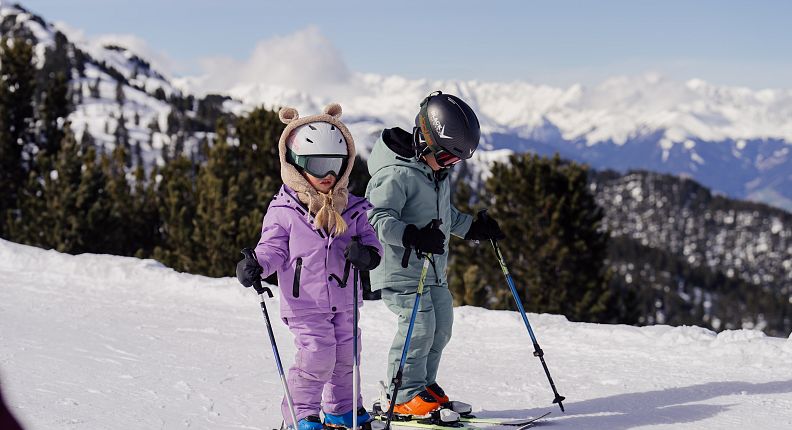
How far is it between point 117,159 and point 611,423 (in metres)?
24.1

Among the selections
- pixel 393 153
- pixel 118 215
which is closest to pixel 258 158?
pixel 118 215

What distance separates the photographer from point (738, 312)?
362 feet

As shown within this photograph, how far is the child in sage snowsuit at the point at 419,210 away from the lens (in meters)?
4.32

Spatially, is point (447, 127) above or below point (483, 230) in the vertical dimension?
above

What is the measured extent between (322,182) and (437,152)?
0.80 m

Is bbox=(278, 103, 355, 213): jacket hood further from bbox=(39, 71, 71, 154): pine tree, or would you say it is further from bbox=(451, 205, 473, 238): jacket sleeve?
bbox=(39, 71, 71, 154): pine tree

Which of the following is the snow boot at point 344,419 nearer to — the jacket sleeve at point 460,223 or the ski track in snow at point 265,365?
the ski track in snow at point 265,365

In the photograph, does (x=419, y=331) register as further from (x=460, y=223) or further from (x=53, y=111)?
(x=53, y=111)

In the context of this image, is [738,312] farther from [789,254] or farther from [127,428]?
[127,428]

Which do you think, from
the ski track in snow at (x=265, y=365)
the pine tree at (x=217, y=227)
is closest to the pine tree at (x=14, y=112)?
the pine tree at (x=217, y=227)

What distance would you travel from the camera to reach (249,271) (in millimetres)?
3557

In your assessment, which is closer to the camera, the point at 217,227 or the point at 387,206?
the point at 387,206

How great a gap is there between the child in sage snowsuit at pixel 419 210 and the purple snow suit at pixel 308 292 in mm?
501

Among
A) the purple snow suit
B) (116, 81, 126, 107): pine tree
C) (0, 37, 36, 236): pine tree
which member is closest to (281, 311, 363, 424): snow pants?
the purple snow suit
